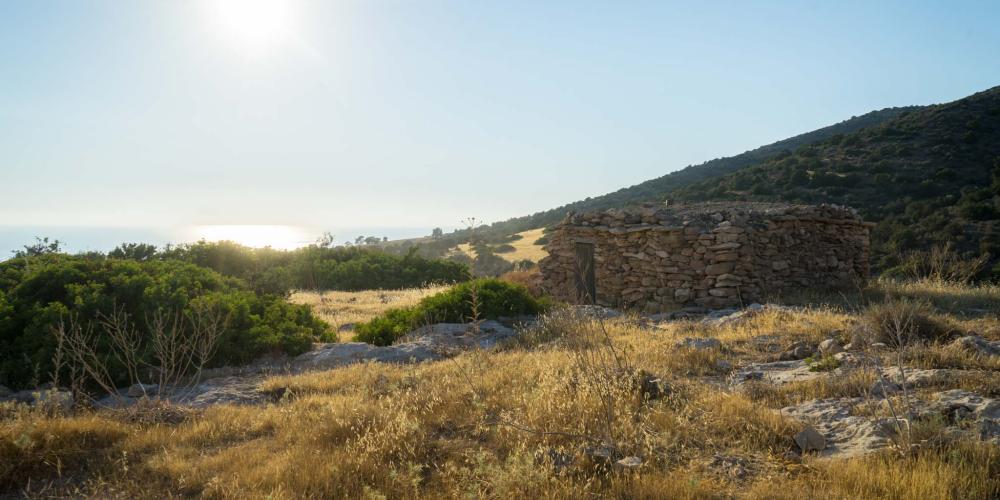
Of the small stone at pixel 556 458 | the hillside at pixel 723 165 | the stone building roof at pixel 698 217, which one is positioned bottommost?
the small stone at pixel 556 458

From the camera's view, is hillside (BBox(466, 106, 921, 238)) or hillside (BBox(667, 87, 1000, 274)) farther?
hillside (BBox(466, 106, 921, 238))

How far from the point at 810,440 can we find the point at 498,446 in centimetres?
211

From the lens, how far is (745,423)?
4.15 m

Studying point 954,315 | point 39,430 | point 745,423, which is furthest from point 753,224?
point 39,430

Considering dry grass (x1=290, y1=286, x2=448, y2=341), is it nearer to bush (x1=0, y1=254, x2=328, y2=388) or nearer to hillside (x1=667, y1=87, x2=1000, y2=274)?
bush (x1=0, y1=254, x2=328, y2=388)

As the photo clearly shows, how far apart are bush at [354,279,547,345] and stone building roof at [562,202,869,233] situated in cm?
320

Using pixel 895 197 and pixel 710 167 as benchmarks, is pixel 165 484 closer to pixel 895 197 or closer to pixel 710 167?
pixel 895 197

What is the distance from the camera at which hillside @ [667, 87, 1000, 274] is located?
21.2 m

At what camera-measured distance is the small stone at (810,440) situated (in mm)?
3812

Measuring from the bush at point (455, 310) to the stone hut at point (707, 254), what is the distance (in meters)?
1.32

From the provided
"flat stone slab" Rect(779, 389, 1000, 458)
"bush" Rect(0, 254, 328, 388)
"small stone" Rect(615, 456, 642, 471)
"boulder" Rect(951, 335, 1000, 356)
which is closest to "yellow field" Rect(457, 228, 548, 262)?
"bush" Rect(0, 254, 328, 388)

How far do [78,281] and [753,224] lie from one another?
38.8 feet

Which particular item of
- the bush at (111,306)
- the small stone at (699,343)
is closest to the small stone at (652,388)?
the small stone at (699,343)

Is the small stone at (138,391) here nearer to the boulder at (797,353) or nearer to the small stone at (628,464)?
the small stone at (628,464)
